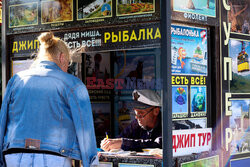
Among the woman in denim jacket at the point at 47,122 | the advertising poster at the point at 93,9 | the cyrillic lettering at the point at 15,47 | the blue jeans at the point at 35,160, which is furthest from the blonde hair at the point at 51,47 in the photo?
the cyrillic lettering at the point at 15,47

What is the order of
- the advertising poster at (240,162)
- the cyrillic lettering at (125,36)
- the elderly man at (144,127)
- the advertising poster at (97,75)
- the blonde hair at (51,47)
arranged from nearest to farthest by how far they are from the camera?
1. the blonde hair at (51,47)
2. the cyrillic lettering at (125,36)
3. the elderly man at (144,127)
4. the advertising poster at (240,162)
5. the advertising poster at (97,75)

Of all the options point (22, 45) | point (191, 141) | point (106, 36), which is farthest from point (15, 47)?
point (191, 141)

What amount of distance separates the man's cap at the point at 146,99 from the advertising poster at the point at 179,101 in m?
0.39

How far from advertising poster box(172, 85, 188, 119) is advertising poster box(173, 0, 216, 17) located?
0.76 metres

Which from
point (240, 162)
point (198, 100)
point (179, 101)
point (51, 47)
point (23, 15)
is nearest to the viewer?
point (51, 47)

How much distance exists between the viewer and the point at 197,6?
4406mm

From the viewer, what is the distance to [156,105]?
4.63m

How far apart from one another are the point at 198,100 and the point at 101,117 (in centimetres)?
216

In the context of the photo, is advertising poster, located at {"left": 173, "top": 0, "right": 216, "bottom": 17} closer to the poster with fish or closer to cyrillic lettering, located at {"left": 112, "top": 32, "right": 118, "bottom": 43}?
cyrillic lettering, located at {"left": 112, "top": 32, "right": 118, "bottom": 43}

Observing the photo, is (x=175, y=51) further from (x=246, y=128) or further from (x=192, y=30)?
(x=246, y=128)

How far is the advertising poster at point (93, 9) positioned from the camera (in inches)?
175

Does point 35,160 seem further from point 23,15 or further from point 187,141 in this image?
point 23,15

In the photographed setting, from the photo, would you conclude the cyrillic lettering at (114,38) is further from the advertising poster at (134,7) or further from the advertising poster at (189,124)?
the advertising poster at (189,124)

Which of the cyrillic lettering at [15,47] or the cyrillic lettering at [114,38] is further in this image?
the cyrillic lettering at [15,47]
